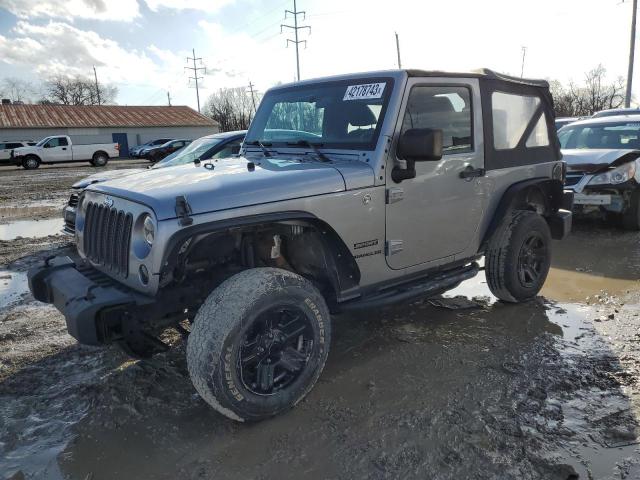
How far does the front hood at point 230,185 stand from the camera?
2758 mm

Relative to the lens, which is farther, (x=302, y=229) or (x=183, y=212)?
(x=302, y=229)

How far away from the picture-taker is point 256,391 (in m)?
2.96

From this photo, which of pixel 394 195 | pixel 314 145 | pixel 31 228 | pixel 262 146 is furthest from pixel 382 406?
pixel 31 228

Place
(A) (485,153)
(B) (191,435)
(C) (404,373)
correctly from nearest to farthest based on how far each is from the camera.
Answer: (B) (191,435)
(C) (404,373)
(A) (485,153)

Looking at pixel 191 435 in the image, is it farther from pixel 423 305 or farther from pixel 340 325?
pixel 423 305

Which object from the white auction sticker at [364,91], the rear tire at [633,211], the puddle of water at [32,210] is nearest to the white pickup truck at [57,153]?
the puddle of water at [32,210]

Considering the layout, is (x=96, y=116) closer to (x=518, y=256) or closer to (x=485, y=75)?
(x=485, y=75)

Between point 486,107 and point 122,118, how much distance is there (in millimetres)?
45994

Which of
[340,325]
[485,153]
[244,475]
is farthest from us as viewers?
[340,325]

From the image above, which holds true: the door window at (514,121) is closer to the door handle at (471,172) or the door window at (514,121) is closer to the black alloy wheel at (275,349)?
the door handle at (471,172)

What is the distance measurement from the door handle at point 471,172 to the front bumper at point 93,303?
2.50 m

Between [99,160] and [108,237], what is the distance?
93.3ft

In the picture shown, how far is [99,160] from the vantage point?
28938 mm

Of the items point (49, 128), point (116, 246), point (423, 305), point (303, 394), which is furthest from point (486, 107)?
point (49, 128)
